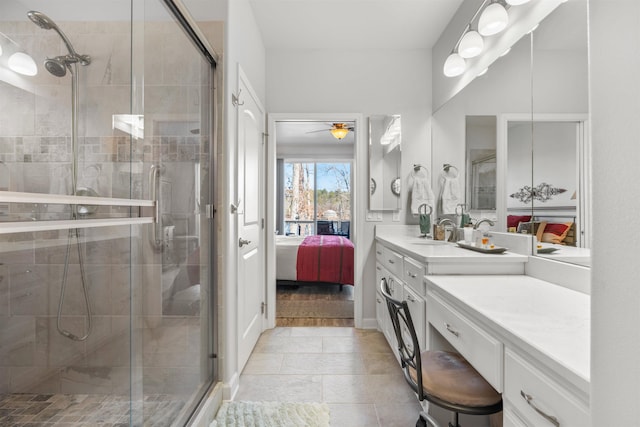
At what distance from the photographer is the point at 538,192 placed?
5.58ft

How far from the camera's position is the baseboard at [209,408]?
5.42ft

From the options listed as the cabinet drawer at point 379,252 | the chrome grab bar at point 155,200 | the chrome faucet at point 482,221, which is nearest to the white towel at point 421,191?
the cabinet drawer at point 379,252

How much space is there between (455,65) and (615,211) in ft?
7.96

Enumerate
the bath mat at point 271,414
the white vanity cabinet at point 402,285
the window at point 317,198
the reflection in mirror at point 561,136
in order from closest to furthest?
the reflection in mirror at point 561,136 → the bath mat at point 271,414 → the white vanity cabinet at point 402,285 → the window at point 317,198

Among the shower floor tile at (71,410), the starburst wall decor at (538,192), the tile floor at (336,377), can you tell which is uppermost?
the starburst wall decor at (538,192)

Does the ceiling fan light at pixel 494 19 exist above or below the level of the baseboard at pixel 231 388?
above

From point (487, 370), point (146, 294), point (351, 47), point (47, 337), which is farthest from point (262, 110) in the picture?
point (487, 370)

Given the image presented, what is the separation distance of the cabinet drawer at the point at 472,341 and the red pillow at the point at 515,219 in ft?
2.36

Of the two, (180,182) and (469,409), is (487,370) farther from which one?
(180,182)

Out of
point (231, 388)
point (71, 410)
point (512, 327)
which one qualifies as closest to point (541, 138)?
point (512, 327)

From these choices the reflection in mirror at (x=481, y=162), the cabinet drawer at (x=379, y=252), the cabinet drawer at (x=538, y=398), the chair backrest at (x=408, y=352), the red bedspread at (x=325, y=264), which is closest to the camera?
the cabinet drawer at (x=538, y=398)

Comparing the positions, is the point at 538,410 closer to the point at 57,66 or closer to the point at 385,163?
the point at 57,66

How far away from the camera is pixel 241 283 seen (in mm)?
2330

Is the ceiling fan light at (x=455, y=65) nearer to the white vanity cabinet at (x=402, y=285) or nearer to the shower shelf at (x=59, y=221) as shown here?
the white vanity cabinet at (x=402, y=285)
